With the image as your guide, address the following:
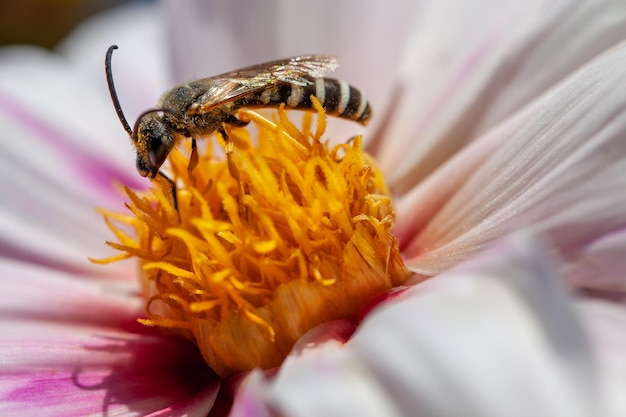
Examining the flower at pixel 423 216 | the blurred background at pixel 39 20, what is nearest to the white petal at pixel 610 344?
the flower at pixel 423 216

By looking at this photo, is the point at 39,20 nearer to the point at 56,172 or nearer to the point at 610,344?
the point at 56,172

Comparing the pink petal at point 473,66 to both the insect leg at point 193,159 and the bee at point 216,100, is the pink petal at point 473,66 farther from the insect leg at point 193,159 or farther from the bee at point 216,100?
the insect leg at point 193,159

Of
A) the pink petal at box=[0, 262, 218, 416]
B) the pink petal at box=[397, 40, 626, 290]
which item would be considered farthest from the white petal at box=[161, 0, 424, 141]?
the pink petal at box=[0, 262, 218, 416]

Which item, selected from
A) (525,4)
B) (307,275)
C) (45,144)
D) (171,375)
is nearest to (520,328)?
(307,275)

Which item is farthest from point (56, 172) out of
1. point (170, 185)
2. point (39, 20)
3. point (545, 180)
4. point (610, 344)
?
point (39, 20)

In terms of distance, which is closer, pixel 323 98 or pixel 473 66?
pixel 323 98

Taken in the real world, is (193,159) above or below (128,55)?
above

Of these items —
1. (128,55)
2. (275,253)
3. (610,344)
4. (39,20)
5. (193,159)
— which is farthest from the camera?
(39,20)
